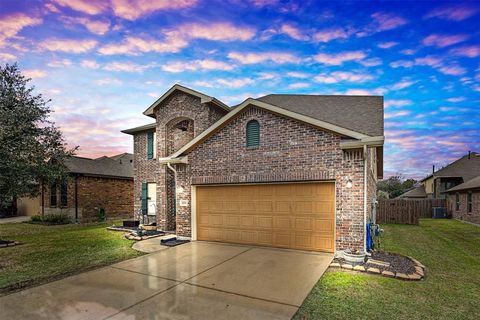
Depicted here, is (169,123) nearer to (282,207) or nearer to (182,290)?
(282,207)

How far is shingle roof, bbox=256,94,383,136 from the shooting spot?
8.69 metres

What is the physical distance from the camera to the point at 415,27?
29.0ft

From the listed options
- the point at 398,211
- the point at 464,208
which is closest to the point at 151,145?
the point at 398,211

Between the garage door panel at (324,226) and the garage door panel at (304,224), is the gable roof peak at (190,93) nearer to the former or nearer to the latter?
the garage door panel at (304,224)

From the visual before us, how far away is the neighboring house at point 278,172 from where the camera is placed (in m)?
6.99

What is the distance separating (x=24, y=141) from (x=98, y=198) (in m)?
8.77

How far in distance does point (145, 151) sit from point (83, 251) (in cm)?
665

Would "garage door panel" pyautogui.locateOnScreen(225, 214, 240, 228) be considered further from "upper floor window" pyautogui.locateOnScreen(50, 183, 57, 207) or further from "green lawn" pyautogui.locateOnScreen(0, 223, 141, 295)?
"upper floor window" pyautogui.locateOnScreen(50, 183, 57, 207)

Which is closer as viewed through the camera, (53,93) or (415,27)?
(415,27)

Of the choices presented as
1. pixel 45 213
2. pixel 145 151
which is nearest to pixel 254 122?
pixel 145 151

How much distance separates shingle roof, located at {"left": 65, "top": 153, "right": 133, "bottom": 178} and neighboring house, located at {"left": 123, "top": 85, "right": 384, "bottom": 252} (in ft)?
31.2

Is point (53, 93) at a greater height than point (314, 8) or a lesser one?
lesser

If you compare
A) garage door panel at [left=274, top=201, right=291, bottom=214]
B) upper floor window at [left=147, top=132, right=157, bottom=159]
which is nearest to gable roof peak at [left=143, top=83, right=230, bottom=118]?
upper floor window at [left=147, top=132, right=157, bottom=159]

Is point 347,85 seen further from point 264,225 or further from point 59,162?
point 59,162
